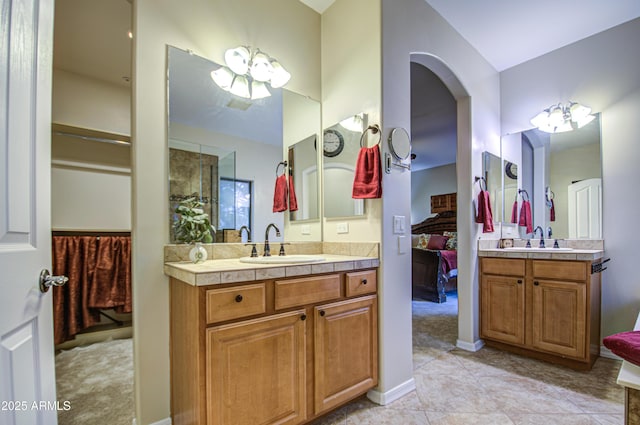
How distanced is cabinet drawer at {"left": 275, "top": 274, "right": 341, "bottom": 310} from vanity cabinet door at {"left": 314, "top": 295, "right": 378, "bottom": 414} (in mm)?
71

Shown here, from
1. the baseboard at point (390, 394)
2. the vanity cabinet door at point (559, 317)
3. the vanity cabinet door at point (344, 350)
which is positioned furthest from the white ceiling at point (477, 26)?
the baseboard at point (390, 394)

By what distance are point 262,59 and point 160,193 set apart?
1148 mm

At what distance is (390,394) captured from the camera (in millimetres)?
1902

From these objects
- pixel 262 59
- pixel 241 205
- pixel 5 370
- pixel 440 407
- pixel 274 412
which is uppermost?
pixel 262 59

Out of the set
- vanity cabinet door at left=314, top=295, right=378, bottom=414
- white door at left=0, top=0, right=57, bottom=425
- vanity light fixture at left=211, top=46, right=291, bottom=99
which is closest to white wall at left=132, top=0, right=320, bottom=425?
vanity light fixture at left=211, top=46, right=291, bottom=99

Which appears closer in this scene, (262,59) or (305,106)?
(262,59)

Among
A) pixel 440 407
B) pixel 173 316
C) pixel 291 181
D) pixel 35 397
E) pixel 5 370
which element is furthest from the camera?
pixel 291 181

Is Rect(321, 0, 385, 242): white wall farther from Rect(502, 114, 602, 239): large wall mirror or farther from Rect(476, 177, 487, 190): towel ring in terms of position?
Rect(502, 114, 602, 239): large wall mirror

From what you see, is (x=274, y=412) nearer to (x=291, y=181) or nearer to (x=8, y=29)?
(x=291, y=181)

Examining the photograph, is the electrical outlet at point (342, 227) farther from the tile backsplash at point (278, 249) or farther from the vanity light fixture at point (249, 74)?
the vanity light fixture at point (249, 74)

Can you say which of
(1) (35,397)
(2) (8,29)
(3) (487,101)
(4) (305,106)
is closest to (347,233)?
(4) (305,106)

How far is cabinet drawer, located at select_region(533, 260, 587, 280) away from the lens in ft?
7.47

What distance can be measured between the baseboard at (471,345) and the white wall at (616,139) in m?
1.05

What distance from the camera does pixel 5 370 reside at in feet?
2.42
